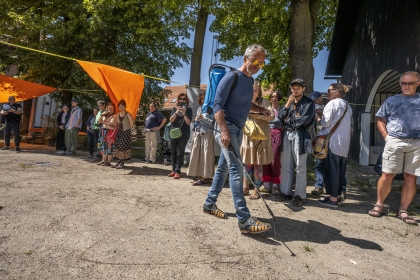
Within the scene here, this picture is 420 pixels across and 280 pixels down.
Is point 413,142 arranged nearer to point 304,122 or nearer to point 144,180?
point 304,122

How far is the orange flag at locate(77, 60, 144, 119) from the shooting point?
7.06 m

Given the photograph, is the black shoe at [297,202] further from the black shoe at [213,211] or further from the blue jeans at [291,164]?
the black shoe at [213,211]

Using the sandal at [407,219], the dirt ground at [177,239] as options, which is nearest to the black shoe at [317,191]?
the dirt ground at [177,239]

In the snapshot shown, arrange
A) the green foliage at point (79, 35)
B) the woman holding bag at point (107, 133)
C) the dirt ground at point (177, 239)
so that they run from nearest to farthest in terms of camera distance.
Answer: the dirt ground at point (177, 239) → the woman holding bag at point (107, 133) → the green foliage at point (79, 35)

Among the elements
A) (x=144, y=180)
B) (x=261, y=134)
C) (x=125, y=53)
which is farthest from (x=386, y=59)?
(x=125, y=53)

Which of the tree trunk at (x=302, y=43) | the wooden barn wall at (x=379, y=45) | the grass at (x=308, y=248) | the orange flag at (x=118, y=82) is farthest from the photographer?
the tree trunk at (x=302, y=43)

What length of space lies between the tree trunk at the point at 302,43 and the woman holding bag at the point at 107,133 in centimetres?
457

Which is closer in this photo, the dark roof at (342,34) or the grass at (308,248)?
the grass at (308,248)

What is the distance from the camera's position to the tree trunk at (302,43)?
24.5 ft

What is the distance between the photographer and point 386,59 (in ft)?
28.3

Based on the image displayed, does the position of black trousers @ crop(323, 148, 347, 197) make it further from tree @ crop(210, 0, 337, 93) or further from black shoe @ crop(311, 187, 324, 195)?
tree @ crop(210, 0, 337, 93)

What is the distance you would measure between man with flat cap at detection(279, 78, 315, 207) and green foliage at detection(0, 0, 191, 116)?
895 cm

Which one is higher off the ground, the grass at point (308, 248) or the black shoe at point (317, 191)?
the black shoe at point (317, 191)

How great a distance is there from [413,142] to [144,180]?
14.1 feet
